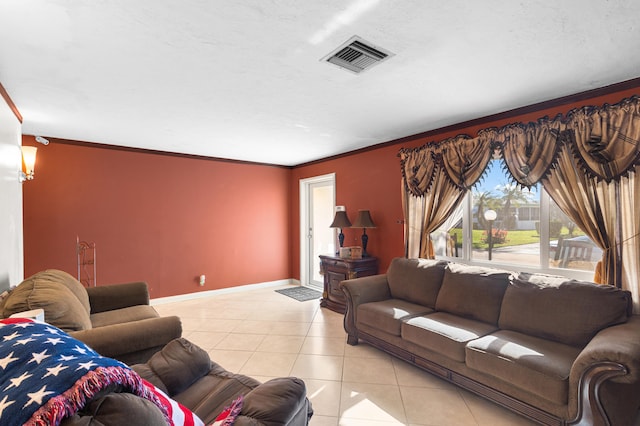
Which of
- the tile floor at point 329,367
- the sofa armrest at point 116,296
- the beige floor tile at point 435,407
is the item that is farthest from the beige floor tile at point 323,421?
the sofa armrest at point 116,296

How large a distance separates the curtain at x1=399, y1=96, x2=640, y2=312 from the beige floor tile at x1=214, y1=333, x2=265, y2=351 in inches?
114

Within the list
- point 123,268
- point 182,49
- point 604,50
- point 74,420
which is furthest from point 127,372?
point 123,268

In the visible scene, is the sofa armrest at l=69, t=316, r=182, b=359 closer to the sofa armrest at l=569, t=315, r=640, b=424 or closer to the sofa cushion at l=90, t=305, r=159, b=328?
the sofa cushion at l=90, t=305, r=159, b=328

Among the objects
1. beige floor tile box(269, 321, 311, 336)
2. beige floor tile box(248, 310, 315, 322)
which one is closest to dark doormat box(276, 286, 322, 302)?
beige floor tile box(248, 310, 315, 322)

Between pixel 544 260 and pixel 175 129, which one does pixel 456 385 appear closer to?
pixel 544 260

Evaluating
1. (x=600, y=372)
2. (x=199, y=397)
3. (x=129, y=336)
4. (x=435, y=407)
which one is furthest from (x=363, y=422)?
(x=129, y=336)

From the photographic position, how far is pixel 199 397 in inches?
63.2

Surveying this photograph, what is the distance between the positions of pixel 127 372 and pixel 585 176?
3.45m

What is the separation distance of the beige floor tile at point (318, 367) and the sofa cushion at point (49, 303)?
175cm

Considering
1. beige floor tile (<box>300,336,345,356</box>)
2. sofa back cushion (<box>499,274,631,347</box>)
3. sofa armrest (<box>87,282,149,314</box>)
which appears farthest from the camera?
beige floor tile (<box>300,336,345,356</box>)

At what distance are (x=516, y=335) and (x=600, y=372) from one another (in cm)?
73

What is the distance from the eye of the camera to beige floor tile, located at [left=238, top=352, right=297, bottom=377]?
9.35ft

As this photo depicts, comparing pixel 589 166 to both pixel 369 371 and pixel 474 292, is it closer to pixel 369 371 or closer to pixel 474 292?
pixel 474 292

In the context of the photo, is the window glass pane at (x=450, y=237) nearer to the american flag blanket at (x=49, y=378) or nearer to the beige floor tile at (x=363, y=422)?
the beige floor tile at (x=363, y=422)
